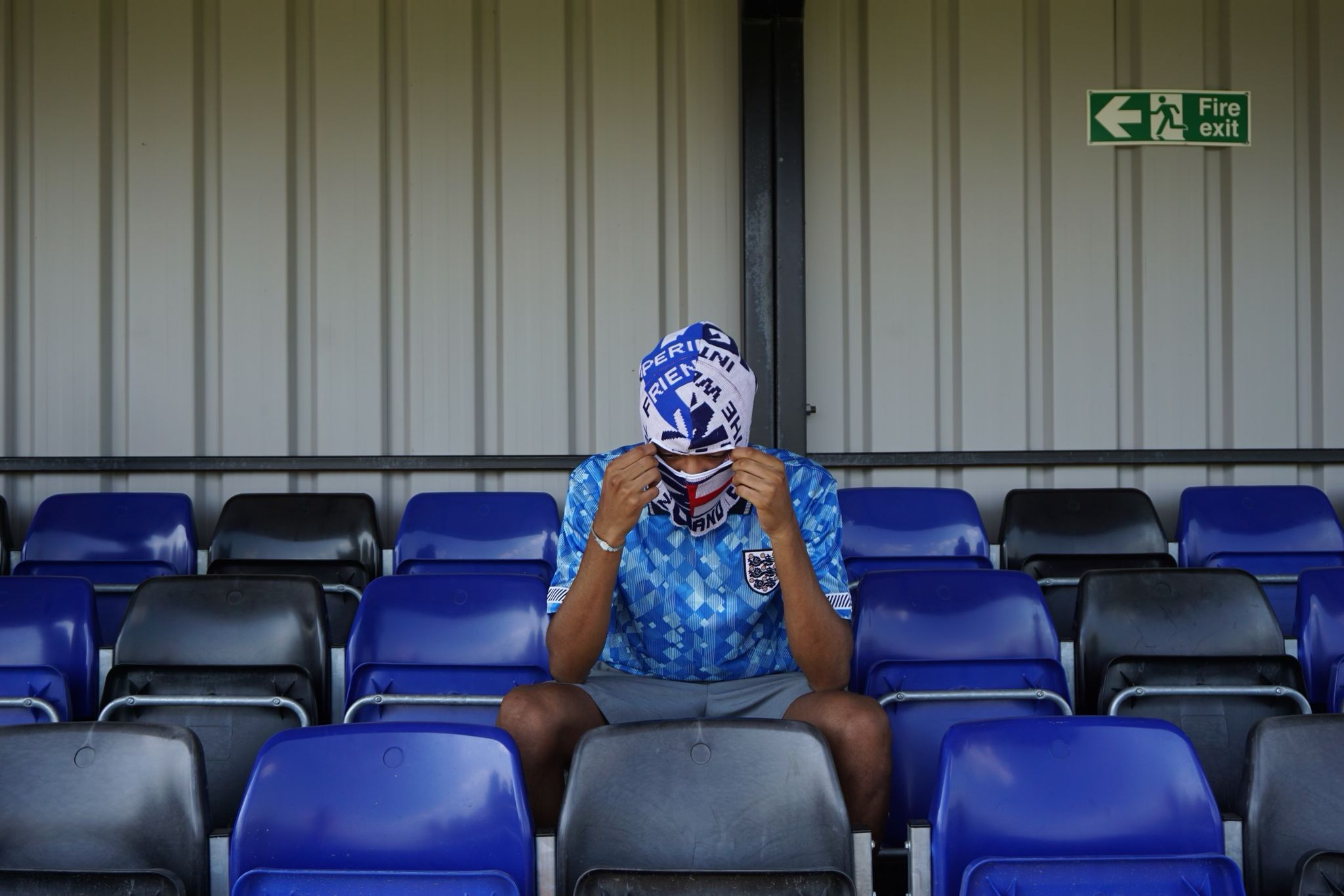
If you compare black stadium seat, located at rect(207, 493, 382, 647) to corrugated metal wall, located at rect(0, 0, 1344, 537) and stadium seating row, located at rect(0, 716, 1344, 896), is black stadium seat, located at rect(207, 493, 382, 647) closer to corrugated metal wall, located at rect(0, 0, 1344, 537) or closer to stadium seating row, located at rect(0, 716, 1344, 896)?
corrugated metal wall, located at rect(0, 0, 1344, 537)

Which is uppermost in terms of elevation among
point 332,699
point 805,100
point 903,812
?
point 805,100

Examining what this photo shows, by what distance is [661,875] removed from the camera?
1.97 m

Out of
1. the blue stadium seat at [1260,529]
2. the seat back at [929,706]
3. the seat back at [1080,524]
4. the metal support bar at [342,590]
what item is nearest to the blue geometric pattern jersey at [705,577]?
the seat back at [929,706]

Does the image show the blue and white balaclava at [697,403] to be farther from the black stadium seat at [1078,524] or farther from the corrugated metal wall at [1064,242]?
the corrugated metal wall at [1064,242]

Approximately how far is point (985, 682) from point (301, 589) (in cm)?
184

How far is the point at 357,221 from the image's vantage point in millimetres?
5645

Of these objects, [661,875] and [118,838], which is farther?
[118,838]

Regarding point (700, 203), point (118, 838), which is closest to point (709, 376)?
point (118, 838)

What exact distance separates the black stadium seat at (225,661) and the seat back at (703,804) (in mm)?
1100

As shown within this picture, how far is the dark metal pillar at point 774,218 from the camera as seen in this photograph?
5.41 m

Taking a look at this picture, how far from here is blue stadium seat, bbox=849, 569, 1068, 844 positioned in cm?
294

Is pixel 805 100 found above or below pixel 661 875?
above

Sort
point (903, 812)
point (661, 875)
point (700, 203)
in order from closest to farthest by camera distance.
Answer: point (661, 875) < point (903, 812) < point (700, 203)

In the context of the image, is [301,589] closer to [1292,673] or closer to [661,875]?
[661,875]
